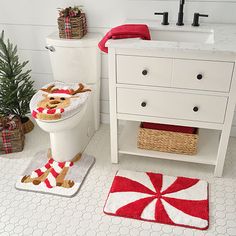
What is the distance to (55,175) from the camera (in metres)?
2.28

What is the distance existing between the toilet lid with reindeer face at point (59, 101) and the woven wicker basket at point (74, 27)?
0.33 meters

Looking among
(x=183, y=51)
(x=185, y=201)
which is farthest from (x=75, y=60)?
(x=185, y=201)

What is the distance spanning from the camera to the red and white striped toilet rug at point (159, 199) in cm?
196

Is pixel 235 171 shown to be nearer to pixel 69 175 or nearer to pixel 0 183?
pixel 69 175

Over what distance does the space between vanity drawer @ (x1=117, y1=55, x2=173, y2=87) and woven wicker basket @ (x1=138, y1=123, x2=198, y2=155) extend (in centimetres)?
38

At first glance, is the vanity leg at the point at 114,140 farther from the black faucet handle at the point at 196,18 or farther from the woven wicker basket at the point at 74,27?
the black faucet handle at the point at 196,18

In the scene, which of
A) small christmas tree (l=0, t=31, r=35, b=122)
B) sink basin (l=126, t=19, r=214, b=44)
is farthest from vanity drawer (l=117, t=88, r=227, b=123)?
small christmas tree (l=0, t=31, r=35, b=122)

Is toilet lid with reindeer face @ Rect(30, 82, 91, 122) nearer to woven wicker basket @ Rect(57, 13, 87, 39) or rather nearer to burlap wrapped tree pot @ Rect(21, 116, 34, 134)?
woven wicker basket @ Rect(57, 13, 87, 39)

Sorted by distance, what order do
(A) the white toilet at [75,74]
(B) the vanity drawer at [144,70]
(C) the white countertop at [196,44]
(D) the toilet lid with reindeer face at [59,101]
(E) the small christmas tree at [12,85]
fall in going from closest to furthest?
(C) the white countertop at [196,44] → (B) the vanity drawer at [144,70] → (D) the toilet lid with reindeer face at [59,101] → (A) the white toilet at [75,74] → (E) the small christmas tree at [12,85]

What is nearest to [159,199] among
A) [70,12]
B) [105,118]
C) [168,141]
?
[168,141]

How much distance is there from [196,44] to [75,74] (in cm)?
95

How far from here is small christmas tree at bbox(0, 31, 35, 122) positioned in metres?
2.49

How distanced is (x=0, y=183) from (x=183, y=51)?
142 cm

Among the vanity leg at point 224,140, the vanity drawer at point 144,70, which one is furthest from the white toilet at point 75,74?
the vanity leg at point 224,140
